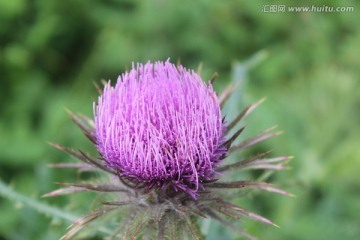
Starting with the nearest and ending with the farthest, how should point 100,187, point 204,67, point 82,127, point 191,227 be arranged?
point 191,227
point 100,187
point 82,127
point 204,67

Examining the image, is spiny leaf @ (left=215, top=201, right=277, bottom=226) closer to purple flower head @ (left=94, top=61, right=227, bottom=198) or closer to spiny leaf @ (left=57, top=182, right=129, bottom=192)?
purple flower head @ (left=94, top=61, right=227, bottom=198)

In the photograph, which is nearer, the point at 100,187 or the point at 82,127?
the point at 100,187

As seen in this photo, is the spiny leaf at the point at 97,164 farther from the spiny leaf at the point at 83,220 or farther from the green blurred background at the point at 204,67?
the green blurred background at the point at 204,67

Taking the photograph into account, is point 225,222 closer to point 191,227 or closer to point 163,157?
point 191,227

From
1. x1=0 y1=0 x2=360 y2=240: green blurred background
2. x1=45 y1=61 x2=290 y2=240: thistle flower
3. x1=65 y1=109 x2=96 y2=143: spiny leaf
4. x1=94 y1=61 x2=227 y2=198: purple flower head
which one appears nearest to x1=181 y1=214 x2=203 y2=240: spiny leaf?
x1=45 y1=61 x2=290 y2=240: thistle flower

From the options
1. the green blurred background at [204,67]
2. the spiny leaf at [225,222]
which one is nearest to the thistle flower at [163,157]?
the spiny leaf at [225,222]

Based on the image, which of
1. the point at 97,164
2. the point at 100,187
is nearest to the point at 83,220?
the point at 100,187
